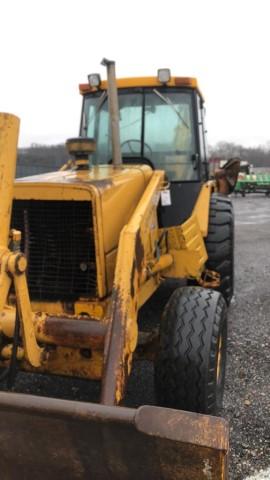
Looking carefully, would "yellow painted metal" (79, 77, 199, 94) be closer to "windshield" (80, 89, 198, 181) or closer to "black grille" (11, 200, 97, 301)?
"windshield" (80, 89, 198, 181)

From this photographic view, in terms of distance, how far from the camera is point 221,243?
4.86 metres

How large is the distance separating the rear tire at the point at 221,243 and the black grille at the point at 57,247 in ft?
6.58

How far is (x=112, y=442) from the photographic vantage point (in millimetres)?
1957

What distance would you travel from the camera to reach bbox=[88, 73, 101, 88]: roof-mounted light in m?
4.85

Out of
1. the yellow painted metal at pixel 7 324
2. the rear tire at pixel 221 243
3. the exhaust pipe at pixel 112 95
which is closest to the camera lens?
the yellow painted metal at pixel 7 324

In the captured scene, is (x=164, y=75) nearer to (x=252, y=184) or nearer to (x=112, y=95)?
(x=112, y=95)

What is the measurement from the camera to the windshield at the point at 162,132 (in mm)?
4684

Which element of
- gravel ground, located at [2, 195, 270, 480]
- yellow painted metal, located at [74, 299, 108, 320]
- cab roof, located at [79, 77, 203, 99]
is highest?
cab roof, located at [79, 77, 203, 99]

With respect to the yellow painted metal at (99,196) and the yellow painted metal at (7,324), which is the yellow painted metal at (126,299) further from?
the yellow painted metal at (7,324)

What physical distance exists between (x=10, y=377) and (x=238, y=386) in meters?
2.07

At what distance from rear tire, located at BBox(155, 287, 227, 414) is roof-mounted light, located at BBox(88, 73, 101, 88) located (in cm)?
279

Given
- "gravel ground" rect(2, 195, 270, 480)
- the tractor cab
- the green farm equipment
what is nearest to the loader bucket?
"gravel ground" rect(2, 195, 270, 480)

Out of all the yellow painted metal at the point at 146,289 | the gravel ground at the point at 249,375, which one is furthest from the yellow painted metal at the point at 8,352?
the gravel ground at the point at 249,375

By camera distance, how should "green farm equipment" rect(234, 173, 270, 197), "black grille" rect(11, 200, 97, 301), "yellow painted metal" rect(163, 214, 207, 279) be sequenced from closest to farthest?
"black grille" rect(11, 200, 97, 301), "yellow painted metal" rect(163, 214, 207, 279), "green farm equipment" rect(234, 173, 270, 197)
